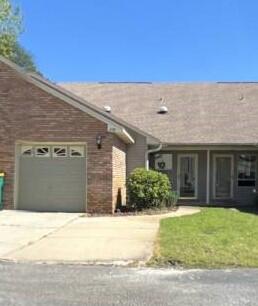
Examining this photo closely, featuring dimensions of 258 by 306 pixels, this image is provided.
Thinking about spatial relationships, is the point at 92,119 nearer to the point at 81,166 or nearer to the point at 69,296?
the point at 81,166

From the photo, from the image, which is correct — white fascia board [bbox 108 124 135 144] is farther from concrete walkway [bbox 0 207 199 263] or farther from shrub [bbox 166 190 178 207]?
concrete walkway [bbox 0 207 199 263]

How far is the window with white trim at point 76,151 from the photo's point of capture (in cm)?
1991

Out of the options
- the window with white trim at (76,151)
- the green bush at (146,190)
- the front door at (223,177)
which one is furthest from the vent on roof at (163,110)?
the window with white trim at (76,151)

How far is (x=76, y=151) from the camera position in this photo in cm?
1997

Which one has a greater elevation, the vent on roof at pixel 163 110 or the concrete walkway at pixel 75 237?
the vent on roof at pixel 163 110

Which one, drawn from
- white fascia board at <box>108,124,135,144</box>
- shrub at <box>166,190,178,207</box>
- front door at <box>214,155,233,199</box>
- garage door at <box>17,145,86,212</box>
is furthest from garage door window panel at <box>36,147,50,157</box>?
front door at <box>214,155,233,199</box>

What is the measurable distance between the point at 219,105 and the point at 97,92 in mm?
5944

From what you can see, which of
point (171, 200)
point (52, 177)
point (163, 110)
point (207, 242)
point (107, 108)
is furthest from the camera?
point (163, 110)

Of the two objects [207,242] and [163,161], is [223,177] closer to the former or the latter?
[163,161]

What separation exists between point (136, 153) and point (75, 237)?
35.8ft

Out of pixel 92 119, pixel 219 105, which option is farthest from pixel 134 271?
pixel 219 105

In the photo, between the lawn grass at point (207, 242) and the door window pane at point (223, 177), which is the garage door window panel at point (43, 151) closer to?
the lawn grass at point (207, 242)

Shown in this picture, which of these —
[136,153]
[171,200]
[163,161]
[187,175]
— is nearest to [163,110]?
[163,161]

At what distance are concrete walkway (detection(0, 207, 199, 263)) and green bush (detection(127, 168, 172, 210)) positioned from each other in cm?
178
